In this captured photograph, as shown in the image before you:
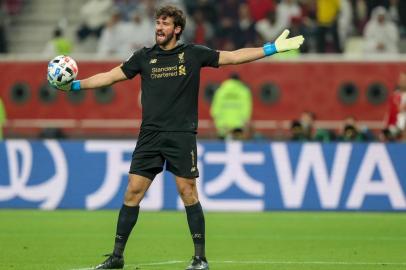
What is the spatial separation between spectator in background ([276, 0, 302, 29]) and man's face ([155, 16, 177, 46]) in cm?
1670

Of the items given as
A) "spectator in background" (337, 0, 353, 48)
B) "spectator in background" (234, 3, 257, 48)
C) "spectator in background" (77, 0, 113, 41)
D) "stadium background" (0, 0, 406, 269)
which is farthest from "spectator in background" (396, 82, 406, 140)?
"spectator in background" (77, 0, 113, 41)

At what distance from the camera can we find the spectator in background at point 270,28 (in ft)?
92.4

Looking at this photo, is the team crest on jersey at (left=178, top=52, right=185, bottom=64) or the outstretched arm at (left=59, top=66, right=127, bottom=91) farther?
the outstretched arm at (left=59, top=66, right=127, bottom=91)

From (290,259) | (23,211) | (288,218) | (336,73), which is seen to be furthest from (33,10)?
(290,259)

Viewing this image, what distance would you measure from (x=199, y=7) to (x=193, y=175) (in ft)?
58.7

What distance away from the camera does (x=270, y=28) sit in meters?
28.2

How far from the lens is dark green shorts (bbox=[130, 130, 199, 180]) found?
11539 mm

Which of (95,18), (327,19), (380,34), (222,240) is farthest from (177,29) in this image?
(95,18)

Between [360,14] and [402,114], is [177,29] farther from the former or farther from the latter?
[360,14]

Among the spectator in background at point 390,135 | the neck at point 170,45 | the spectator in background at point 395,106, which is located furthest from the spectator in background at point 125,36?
the neck at point 170,45

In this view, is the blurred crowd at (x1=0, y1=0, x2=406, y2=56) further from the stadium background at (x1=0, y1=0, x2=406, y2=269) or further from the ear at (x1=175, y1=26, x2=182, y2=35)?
the ear at (x1=175, y1=26, x2=182, y2=35)

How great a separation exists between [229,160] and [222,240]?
514 cm

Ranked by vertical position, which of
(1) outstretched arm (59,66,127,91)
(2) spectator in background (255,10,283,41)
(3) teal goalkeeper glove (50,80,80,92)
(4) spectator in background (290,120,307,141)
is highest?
(2) spectator in background (255,10,283,41)

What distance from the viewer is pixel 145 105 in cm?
1164
